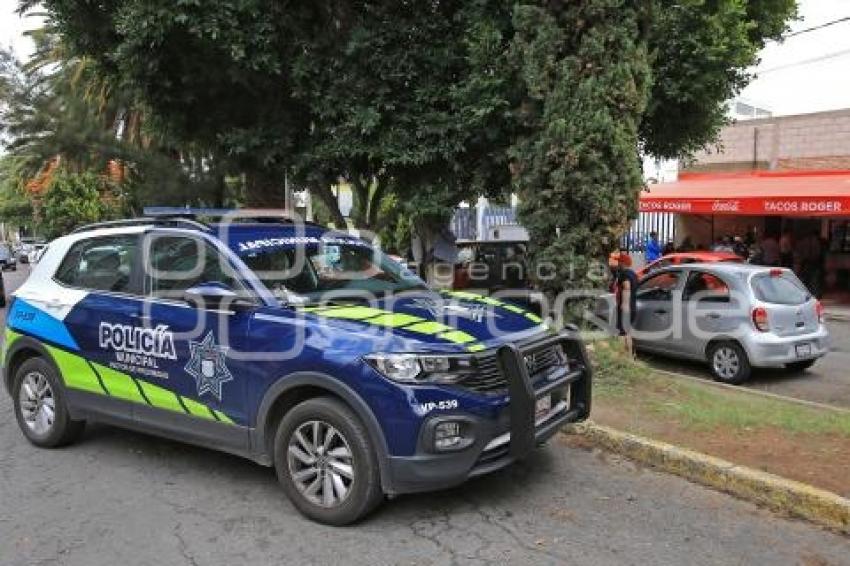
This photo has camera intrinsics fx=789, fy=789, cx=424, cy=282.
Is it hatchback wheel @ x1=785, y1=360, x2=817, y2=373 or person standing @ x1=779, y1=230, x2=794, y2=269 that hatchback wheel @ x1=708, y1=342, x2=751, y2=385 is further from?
person standing @ x1=779, y1=230, x2=794, y2=269

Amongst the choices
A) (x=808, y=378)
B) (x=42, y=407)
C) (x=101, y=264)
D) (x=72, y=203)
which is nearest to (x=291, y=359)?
(x=101, y=264)

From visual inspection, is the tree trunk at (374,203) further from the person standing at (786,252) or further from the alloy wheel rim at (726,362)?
the person standing at (786,252)

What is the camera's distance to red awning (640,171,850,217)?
17.0 metres

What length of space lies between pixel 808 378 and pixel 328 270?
7046 millimetres

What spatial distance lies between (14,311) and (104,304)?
1.24 meters

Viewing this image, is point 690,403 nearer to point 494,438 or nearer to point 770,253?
point 494,438

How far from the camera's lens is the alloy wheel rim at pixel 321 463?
14.7 feet

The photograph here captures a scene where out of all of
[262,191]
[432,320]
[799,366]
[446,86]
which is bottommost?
[799,366]

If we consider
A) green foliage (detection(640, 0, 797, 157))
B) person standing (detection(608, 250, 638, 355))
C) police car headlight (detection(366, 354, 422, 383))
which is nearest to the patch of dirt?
police car headlight (detection(366, 354, 422, 383))

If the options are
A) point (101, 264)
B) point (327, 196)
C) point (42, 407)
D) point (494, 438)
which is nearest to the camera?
point (494, 438)

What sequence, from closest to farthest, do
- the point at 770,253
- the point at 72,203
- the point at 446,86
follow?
the point at 446,86, the point at 770,253, the point at 72,203

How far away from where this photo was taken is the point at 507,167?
9.11 m

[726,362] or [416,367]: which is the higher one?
[416,367]

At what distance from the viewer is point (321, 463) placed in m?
4.55
